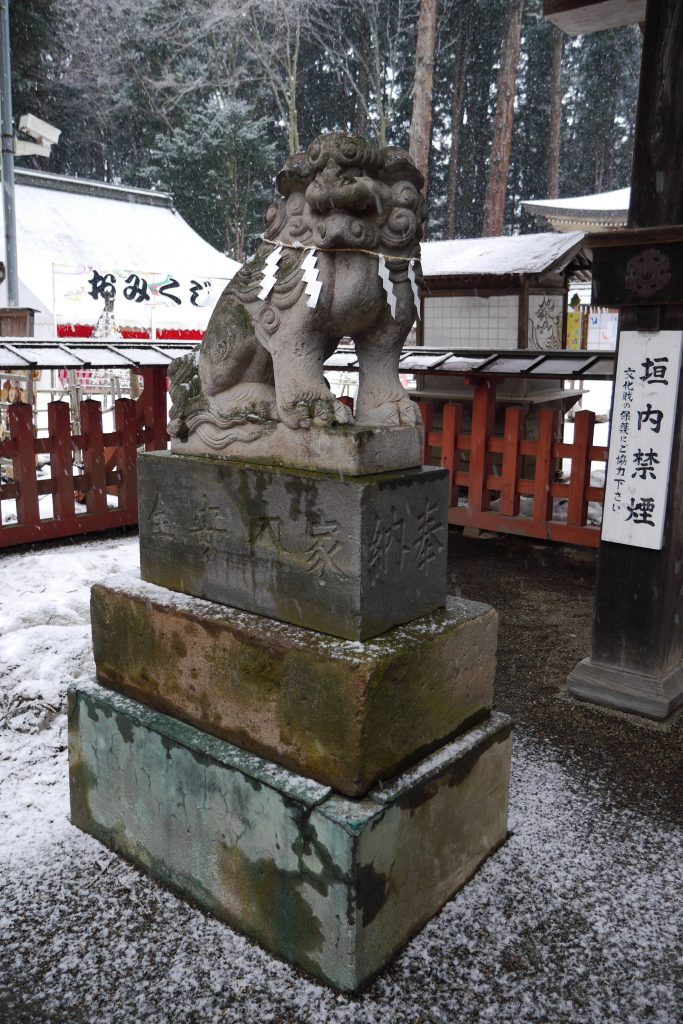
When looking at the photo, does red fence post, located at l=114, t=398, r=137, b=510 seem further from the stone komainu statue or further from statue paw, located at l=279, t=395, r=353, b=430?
statue paw, located at l=279, t=395, r=353, b=430

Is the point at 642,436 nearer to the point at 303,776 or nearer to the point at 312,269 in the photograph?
the point at 312,269

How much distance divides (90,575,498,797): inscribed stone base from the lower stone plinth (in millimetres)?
62

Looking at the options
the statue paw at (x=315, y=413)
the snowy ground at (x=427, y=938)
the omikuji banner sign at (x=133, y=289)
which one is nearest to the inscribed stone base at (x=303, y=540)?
the statue paw at (x=315, y=413)

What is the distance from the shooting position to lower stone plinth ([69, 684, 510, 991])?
6.55 feet

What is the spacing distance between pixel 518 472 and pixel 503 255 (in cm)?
309

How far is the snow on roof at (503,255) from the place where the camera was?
25.2 ft

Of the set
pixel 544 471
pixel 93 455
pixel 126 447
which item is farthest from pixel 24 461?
pixel 544 471

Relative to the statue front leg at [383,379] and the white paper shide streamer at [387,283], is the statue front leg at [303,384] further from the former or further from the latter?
the white paper shide streamer at [387,283]

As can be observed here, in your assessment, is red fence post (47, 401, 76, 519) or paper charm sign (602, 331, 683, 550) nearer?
paper charm sign (602, 331, 683, 550)

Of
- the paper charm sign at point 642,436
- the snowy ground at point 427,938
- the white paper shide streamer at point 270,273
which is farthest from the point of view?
the paper charm sign at point 642,436

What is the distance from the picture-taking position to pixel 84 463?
6.08 meters

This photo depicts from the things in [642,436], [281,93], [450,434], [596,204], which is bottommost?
[450,434]

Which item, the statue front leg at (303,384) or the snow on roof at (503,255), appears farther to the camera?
the snow on roof at (503,255)

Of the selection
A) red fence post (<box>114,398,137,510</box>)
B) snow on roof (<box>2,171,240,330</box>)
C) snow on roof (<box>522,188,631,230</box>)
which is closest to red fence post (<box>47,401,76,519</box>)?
red fence post (<box>114,398,137,510</box>)
